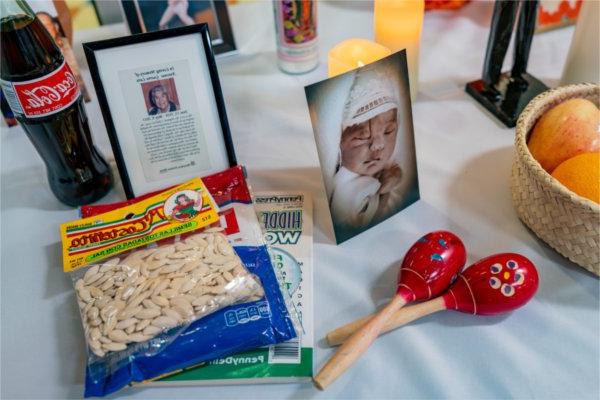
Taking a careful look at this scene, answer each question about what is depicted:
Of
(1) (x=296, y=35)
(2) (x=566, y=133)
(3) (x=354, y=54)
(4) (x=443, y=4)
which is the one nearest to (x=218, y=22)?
(1) (x=296, y=35)

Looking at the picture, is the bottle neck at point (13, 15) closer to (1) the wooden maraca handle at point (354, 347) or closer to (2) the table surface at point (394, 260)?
(2) the table surface at point (394, 260)

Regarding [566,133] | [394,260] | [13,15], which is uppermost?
[13,15]

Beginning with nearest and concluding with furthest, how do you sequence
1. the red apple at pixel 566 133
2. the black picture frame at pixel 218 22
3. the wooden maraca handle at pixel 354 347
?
1. the wooden maraca handle at pixel 354 347
2. the red apple at pixel 566 133
3. the black picture frame at pixel 218 22

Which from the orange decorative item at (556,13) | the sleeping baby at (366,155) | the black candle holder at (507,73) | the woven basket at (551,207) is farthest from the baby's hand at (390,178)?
the orange decorative item at (556,13)

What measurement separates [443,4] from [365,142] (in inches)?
20.9

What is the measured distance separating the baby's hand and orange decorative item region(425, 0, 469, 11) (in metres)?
0.50

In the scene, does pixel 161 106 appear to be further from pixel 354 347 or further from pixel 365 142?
pixel 354 347

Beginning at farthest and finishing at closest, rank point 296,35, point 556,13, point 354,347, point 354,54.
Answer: point 556,13 < point 296,35 < point 354,54 < point 354,347

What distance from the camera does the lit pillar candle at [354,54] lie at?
0.70 meters

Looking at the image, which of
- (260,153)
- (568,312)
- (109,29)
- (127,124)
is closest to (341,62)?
(260,153)

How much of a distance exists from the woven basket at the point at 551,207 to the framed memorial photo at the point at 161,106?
1.11ft

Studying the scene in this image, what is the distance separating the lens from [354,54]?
0.70 meters

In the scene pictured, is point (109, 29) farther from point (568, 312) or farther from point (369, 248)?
point (568, 312)

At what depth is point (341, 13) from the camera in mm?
994
